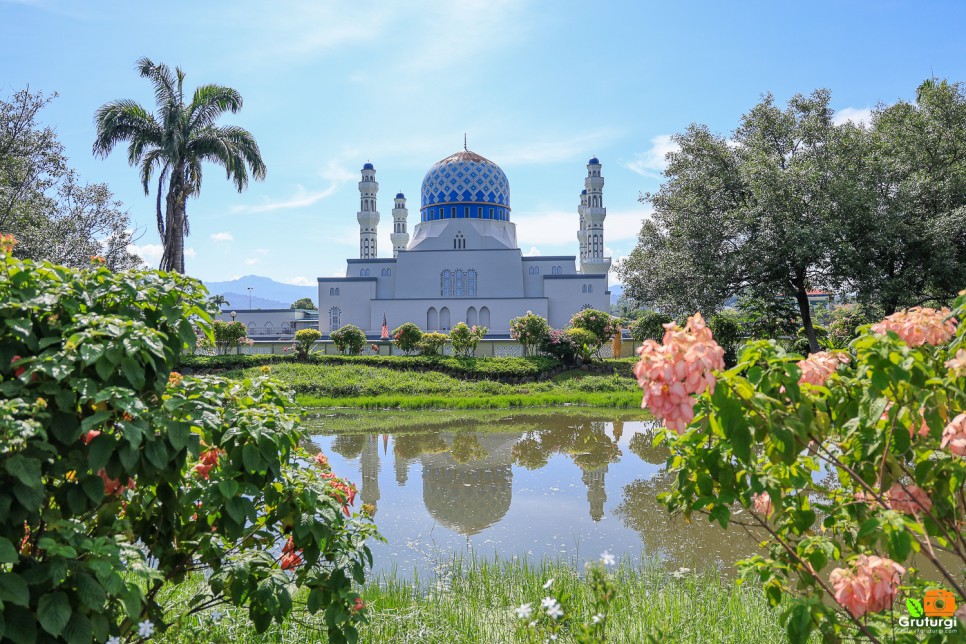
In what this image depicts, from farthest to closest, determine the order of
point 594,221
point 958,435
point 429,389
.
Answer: point 594,221 < point 429,389 < point 958,435

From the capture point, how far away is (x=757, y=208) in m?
14.7

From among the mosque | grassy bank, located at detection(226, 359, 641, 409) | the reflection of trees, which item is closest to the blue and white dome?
the mosque

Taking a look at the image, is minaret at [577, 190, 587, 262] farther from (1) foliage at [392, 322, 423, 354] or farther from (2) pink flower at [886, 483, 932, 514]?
(2) pink flower at [886, 483, 932, 514]

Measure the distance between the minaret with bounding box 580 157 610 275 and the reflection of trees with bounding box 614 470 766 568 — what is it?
121 ft

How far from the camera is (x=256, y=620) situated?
2504 millimetres

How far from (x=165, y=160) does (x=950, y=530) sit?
19605 mm

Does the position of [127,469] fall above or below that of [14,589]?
above

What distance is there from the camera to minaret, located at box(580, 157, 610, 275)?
142ft

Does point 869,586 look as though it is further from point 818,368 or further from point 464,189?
point 464,189

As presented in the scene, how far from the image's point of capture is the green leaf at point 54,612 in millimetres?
1863

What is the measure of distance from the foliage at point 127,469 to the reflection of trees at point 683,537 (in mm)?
3317

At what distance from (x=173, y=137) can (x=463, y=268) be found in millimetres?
23906

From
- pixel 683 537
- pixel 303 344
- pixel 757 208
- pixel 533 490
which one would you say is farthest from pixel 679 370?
pixel 303 344

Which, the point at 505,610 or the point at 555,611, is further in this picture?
the point at 505,610
